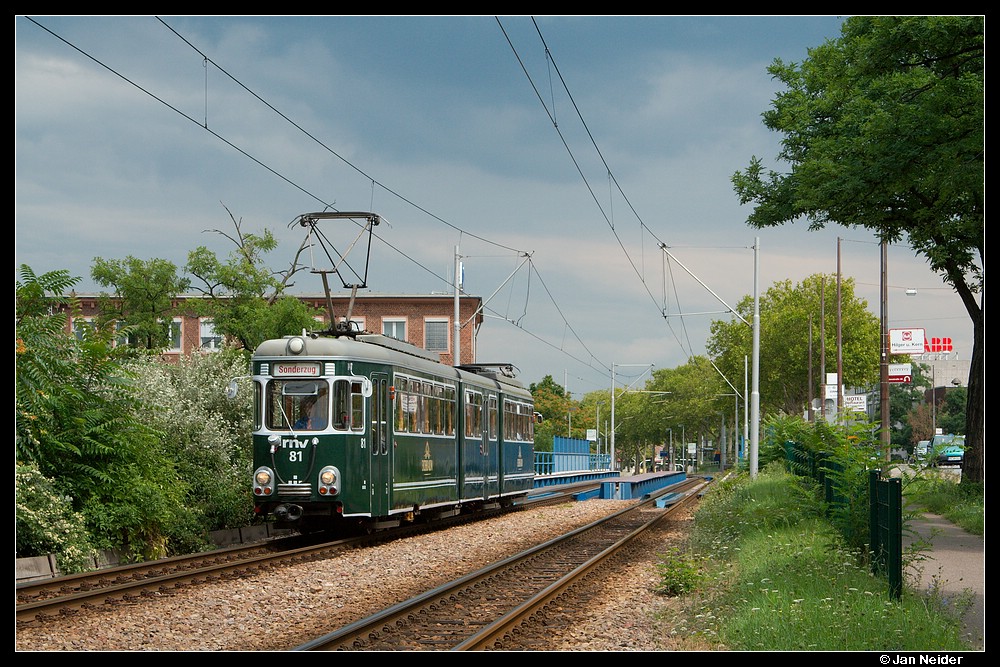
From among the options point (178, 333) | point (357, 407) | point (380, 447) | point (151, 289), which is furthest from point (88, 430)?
point (151, 289)

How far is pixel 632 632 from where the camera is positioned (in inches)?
419

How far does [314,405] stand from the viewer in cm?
1791

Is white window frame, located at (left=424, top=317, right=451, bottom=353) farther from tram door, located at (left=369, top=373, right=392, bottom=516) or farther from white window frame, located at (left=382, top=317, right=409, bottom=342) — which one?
tram door, located at (left=369, top=373, right=392, bottom=516)

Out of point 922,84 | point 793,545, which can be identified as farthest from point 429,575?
point 922,84

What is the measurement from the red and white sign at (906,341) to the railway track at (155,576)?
73.3 ft

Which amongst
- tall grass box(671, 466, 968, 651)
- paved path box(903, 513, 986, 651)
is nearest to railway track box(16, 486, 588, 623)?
tall grass box(671, 466, 968, 651)

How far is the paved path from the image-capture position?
31.7 ft

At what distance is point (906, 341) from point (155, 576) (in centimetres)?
2855

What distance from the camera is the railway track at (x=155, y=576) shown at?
11438mm

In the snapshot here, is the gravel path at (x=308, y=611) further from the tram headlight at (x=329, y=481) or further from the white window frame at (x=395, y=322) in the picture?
the white window frame at (x=395, y=322)

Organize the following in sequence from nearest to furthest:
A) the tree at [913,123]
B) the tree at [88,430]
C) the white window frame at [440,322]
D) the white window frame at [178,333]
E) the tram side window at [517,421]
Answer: the tree at [913,123] < the tree at [88,430] < the tram side window at [517,421] < the white window frame at [178,333] < the white window frame at [440,322]

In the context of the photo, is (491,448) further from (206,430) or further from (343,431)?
(343,431)

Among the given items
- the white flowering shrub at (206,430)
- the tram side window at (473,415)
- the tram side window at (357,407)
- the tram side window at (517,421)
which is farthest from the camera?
the tram side window at (517,421)

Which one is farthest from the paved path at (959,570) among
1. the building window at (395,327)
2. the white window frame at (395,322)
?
the white window frame at (395,322)
